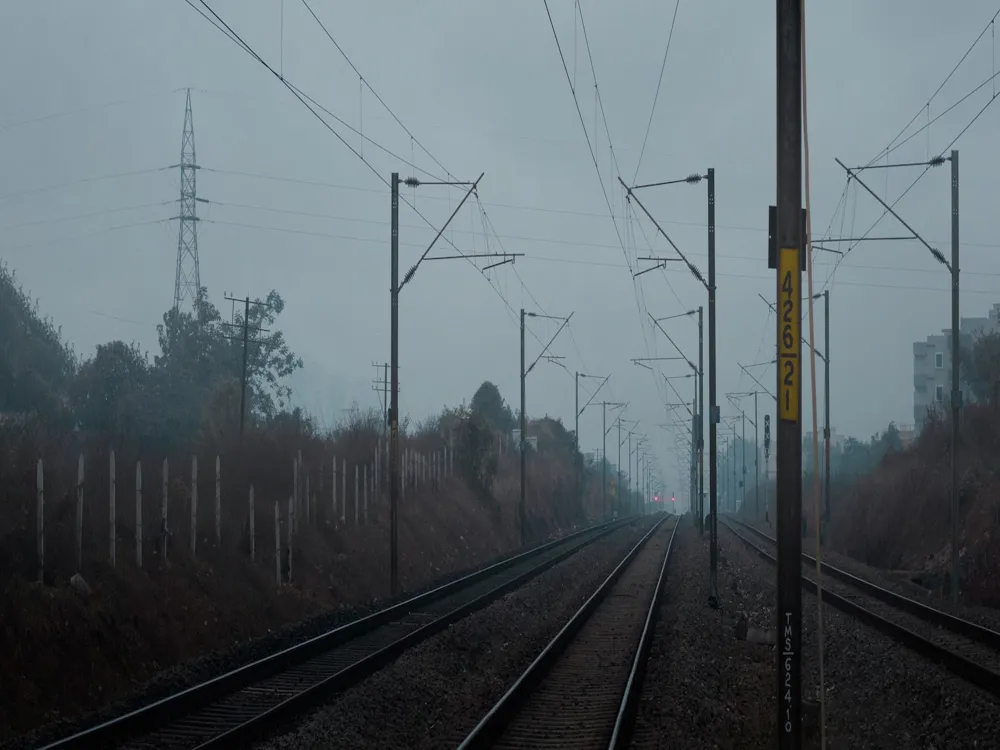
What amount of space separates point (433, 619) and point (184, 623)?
5.01 meters

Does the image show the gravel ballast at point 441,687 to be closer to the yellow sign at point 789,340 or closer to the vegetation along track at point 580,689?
the vegetation along track at point 580,689

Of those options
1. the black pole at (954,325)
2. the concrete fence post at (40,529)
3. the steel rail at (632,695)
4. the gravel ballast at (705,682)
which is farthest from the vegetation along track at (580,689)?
the concrete fence post at (40,529)

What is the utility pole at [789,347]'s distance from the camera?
816cm

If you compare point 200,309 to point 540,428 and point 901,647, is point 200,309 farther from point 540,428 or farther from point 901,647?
point 540,428

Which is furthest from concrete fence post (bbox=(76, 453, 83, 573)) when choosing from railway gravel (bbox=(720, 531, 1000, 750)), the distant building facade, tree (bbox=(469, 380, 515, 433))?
the distant building facade

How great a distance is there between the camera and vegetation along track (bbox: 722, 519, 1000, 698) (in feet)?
50.0

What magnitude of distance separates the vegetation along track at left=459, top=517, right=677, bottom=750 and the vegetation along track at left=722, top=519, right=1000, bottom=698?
4.37 m

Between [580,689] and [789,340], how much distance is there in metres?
8.13

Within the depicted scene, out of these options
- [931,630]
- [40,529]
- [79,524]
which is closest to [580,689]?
[40,529]

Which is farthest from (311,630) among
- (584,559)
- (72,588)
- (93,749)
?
(584,559)

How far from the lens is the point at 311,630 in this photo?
19.5 metres

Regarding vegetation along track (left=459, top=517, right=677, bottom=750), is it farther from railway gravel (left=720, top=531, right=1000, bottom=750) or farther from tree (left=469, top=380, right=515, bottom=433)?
tree (left=469, top=380, right=515, bottom=433)

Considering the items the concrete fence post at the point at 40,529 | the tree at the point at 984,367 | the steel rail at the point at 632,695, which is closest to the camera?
the steel rail at the point at 632,695

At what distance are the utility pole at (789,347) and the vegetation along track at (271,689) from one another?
5.69 metres
